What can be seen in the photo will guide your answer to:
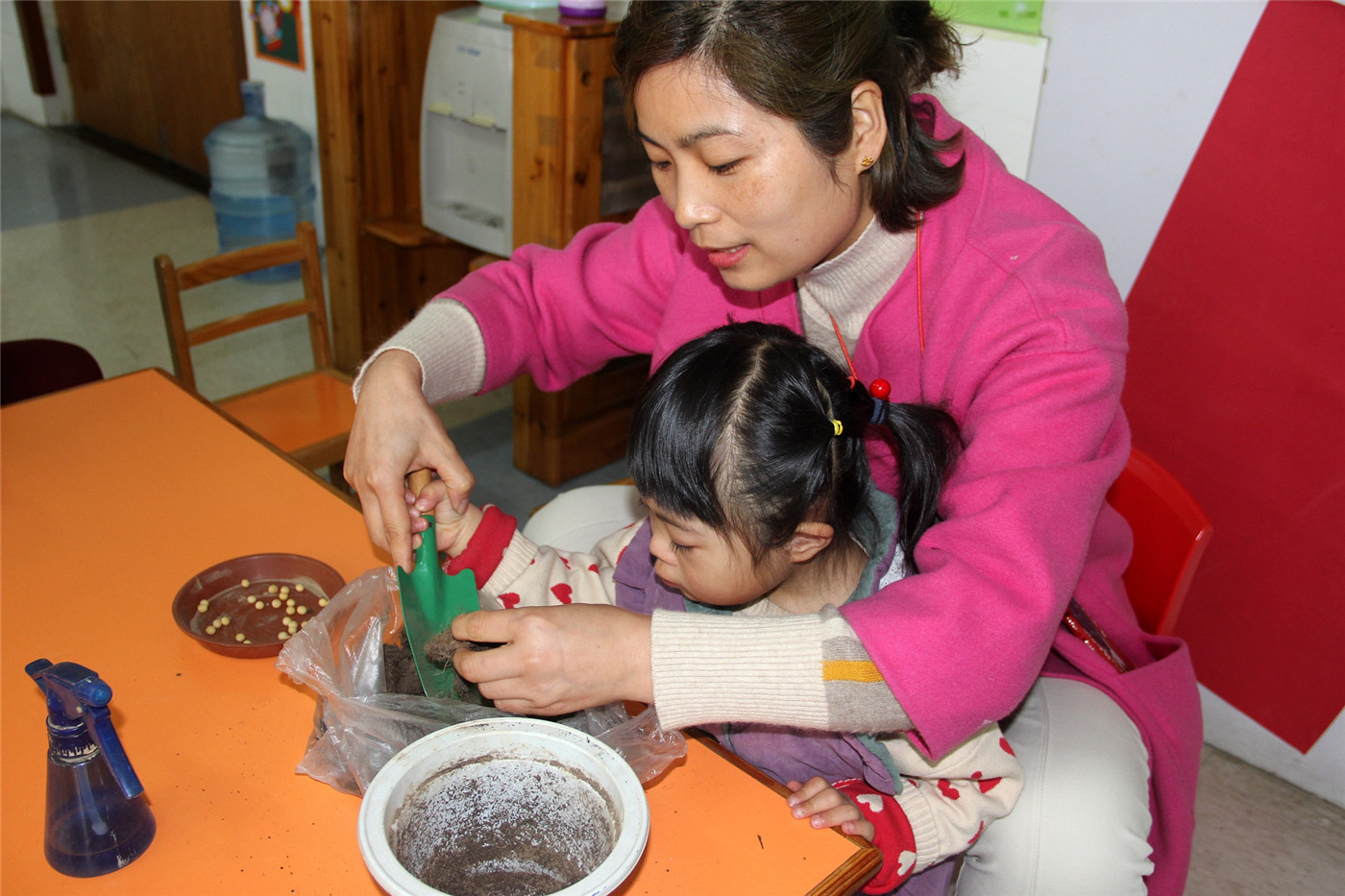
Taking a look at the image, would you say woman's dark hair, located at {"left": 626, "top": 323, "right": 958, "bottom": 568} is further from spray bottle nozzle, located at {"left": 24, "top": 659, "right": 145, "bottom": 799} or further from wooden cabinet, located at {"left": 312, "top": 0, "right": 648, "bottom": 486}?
wooden cabinet, located at {"left": 312, "top": 0, "right": 648, "bottom": 486}

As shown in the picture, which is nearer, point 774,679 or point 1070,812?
point 774,679

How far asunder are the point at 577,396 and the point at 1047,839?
6.49 ft

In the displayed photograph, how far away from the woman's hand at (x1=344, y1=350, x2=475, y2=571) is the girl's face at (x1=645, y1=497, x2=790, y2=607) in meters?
0.25

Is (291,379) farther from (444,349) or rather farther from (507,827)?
(507,827)

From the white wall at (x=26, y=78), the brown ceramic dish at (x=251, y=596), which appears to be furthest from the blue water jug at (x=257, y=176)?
the brown ceramic dish at (x=251, y=596)

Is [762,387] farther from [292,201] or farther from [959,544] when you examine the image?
[292,201]

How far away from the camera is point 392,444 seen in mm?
1146

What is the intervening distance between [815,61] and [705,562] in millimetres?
515

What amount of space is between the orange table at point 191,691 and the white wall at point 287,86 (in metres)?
3.10

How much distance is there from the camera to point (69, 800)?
30.1 inches

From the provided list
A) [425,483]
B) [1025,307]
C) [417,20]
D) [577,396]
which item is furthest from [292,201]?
[1025,307]

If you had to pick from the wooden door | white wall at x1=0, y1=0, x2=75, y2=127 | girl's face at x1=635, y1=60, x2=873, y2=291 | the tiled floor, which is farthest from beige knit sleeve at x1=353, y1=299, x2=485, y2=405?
white wall at x1=0, y1=0, x2=75, y2=127

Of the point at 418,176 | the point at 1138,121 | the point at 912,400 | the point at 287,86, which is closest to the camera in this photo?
the point at 912,400

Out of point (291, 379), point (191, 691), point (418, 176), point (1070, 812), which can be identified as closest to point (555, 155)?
point (291, 379)
